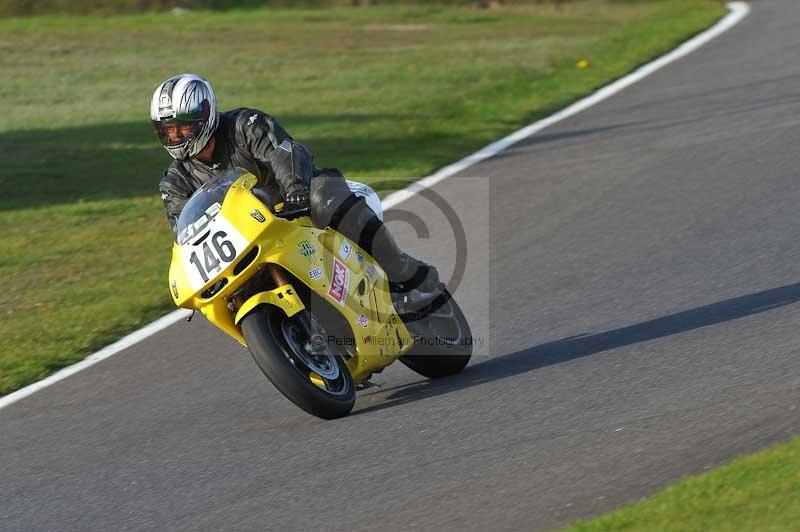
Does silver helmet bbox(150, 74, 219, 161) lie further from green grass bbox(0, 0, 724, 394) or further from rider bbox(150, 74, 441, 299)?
green grass bbox(0, 0, 724, 394)

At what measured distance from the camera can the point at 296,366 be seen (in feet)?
20.0

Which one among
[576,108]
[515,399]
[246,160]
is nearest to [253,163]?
[246,160]

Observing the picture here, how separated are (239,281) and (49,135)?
396 inches

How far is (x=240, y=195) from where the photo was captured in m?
6.02

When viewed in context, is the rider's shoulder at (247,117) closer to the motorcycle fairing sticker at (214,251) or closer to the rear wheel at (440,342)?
the motorcycle fairing sticker at (214,251)

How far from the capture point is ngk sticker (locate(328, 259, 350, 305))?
626 cm

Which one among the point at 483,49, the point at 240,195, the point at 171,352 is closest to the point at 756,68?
the point at 483,49

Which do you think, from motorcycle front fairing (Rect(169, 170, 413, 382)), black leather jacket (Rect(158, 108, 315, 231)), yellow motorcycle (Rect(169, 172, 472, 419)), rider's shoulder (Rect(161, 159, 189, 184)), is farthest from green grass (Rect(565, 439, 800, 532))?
rider's shoulder (Rect(161, 159, 189, 184))

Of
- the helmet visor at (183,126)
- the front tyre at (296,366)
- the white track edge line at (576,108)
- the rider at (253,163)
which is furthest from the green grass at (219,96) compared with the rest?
the front tyre at (296,366)

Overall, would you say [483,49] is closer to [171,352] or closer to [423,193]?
[423,193]

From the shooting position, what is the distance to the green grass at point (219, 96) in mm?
9867

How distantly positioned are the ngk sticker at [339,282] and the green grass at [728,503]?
6.54 ft

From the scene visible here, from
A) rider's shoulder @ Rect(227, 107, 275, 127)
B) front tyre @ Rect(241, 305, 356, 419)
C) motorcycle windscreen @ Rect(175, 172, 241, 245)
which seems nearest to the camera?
front tyre @ Rect(241, 305, 356, 419)

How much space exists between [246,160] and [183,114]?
0.43 m
